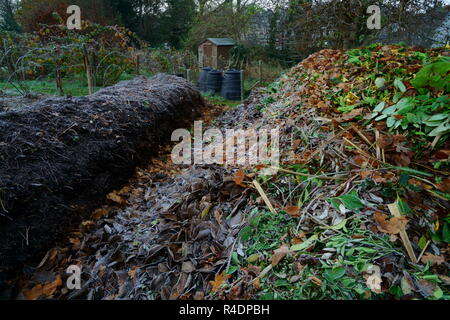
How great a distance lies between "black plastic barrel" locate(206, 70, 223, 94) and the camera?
7941 millimetres

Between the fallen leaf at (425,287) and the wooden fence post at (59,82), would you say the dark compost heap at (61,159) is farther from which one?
the wooden fence post at (59,82)

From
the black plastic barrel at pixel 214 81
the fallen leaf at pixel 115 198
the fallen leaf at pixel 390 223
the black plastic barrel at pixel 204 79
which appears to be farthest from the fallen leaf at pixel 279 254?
the black plastic barrel at pixel 204 79

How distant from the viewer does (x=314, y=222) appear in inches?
56.0

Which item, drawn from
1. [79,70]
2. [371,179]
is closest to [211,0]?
[79,70]

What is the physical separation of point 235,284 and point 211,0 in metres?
16.5

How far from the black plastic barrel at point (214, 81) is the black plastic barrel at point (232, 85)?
376mm

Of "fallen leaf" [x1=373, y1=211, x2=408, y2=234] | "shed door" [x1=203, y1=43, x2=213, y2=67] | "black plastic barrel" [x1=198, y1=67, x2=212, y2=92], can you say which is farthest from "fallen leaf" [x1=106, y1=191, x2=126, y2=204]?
"shed door" [x1=203, y1=43, x2=213, y2=67]

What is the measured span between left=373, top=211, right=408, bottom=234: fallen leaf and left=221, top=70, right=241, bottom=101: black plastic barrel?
6631mm

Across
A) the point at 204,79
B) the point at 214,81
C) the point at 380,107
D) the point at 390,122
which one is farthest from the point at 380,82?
the point at 204,79

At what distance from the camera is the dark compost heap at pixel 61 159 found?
1688 mm

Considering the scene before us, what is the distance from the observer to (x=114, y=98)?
11.1ft

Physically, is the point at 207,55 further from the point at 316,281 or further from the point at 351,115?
the point at 316,281

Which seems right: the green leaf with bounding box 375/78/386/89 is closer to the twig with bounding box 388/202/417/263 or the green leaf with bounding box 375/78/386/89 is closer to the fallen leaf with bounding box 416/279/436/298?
the twig with bounding box 388/202/417/263
